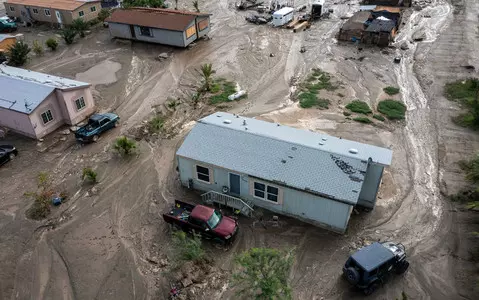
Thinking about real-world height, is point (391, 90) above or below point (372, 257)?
below

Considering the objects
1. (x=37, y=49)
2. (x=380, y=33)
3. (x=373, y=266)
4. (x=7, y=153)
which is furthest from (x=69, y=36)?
(x=373, y=266)

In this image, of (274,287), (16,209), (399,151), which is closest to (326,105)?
(399,151)

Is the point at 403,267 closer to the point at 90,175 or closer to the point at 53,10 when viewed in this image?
the point at 90,175

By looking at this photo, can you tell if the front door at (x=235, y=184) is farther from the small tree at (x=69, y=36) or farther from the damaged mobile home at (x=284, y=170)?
the small tree at (x=69, y=36)

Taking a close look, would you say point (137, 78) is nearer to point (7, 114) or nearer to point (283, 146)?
point (7, 114)

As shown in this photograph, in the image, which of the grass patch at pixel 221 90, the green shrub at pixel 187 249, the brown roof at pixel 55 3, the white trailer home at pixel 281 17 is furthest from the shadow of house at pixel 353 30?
the green shrub at pixel 187 249

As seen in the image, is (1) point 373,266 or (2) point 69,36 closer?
(1) point 373,266
